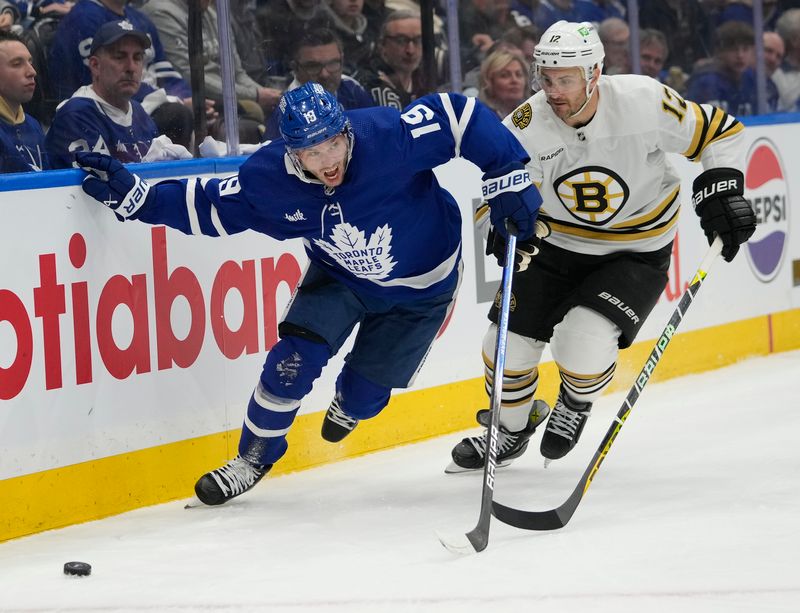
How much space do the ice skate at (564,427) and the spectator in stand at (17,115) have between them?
1.55m

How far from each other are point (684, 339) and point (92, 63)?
9.08ft

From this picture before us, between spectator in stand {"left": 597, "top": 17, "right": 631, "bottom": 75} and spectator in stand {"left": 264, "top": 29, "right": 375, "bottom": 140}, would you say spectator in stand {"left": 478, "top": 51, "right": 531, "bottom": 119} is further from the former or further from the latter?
spectator in stand {"left": 264, "top": 29, "right": 375, "bottom": 140}

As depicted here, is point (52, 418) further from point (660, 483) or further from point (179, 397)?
point (660, 483)

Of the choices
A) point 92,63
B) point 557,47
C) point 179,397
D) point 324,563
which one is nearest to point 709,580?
point 324,563

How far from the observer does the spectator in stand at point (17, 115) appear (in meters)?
3.42

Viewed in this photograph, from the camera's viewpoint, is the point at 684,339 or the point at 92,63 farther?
the point at 684,339

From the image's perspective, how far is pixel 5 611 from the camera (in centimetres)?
274

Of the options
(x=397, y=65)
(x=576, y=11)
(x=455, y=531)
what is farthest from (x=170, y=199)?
(x=576, y=11)

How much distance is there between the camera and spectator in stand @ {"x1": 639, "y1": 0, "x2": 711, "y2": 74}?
5492 millimetres

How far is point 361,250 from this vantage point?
3.43m

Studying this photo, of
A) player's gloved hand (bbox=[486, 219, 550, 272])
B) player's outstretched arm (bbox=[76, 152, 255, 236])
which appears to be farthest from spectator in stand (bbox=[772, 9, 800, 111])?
player's outstretched arm (bbox=[76, 152, 255, 236])

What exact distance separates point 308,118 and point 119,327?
87cm

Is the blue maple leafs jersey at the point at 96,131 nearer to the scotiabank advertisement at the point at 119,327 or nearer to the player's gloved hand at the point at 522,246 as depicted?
the scotiabank advertisement at the point at 119,327

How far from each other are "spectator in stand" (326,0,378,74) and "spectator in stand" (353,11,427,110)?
4 cm
